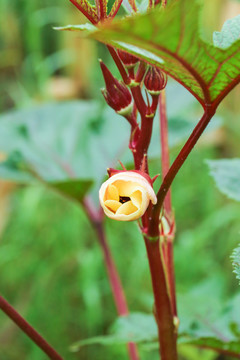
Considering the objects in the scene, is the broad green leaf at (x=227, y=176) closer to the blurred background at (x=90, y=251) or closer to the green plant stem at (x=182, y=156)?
the green plant stem at (x=182, y=156)

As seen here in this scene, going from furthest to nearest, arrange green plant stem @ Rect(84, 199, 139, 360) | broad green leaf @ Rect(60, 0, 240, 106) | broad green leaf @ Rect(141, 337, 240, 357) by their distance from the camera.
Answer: green plant stem @ Rect(84, 199, 139, 360) < broad green leaf @ Rect(141, 337, 240, 357) < broad green leaf @ Rect(60, 0, 240, 106)

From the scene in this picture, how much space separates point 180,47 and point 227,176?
0.97 ft

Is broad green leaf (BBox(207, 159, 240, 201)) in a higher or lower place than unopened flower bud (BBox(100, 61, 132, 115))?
lower

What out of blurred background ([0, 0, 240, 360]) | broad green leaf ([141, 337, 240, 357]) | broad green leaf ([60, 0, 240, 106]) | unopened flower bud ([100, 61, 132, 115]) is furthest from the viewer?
blurred background ([0, 0, 240, 360])

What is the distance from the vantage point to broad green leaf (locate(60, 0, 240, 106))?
0.70 feet

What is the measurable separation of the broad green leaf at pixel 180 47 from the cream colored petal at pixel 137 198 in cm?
7

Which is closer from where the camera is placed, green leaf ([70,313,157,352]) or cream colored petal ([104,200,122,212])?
cream colored petal ([104,200,122,212])

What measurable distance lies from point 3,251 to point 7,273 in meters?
0.07

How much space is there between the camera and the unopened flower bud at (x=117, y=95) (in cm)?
32

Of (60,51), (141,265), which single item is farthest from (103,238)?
(60,51)

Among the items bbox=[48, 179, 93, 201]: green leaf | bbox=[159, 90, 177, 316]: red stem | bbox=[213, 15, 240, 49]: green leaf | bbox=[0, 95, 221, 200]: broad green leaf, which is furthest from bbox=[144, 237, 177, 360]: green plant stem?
bbox=[0, 95, 221, 200]: broad green leaf

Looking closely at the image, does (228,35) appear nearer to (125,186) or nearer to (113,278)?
(125,186)

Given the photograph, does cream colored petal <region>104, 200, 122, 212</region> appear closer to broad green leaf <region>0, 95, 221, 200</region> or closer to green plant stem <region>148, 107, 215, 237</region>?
green plant stem <region>148, 107, 215, 237</region>

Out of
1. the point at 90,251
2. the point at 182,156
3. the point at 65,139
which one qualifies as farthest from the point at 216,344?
the point at 90,251
